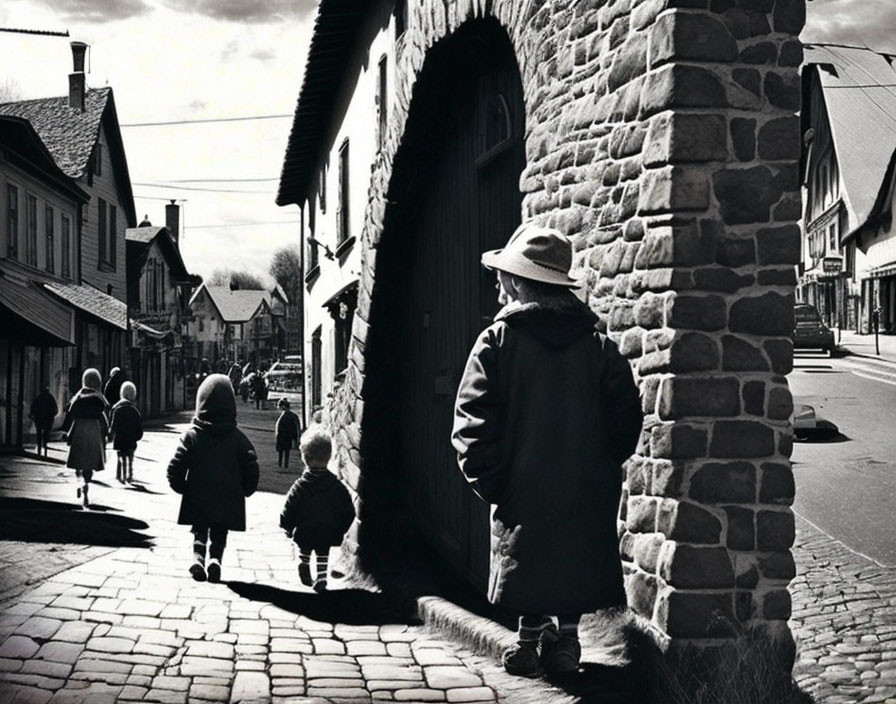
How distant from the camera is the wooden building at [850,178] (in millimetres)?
5422

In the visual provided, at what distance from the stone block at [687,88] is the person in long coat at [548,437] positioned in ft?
2.18

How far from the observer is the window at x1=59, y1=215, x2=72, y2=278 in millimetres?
22141

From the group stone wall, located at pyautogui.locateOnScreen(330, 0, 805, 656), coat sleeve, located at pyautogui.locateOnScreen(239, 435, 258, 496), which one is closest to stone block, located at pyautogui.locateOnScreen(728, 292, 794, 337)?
stone wall, located at pyautogui.locateOnScreen(330, 0, 805, 656)

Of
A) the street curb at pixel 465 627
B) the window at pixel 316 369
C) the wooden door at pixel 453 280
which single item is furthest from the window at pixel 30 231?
the street curb at pixel 465 627

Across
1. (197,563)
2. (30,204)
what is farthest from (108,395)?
(197,563)

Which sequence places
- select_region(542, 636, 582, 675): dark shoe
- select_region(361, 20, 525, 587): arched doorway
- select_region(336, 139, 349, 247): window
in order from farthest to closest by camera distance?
select_region(336, 139, 349, 247): window → select_region(361, 20, 525, 587): arched doorway → select_region(542, 636, 582, 675): dark shoe

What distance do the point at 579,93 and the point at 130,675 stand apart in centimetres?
308

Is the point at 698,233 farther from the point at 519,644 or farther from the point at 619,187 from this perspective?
the point at 519,644

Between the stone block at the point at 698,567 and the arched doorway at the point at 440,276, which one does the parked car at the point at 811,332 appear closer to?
the arched doorway at the point at 440,276

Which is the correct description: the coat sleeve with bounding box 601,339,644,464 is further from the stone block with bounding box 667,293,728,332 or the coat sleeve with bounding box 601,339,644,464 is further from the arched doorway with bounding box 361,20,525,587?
the arched doorway with bounding box 361,20,525,587

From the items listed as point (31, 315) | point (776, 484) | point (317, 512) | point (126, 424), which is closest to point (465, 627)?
point (776, 484)

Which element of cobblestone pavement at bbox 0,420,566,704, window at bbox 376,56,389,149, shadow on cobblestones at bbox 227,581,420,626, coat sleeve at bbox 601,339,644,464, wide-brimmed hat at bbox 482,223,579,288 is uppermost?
window at bbox 376,56,389,149

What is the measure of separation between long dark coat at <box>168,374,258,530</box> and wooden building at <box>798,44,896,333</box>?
364cm

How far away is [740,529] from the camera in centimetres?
428
